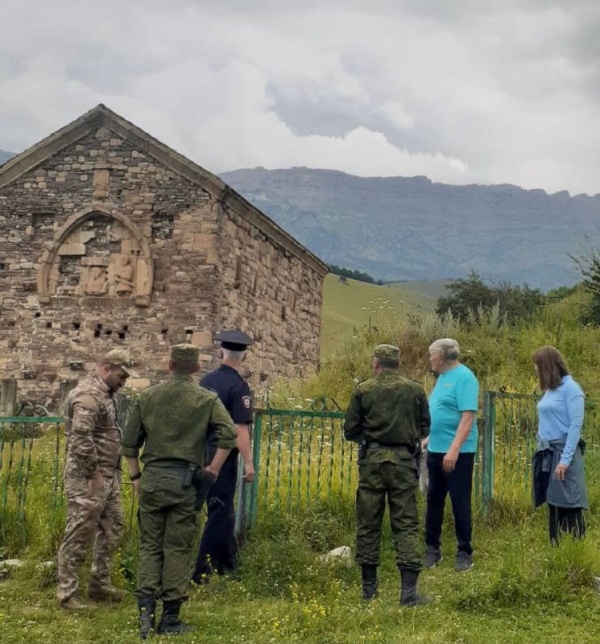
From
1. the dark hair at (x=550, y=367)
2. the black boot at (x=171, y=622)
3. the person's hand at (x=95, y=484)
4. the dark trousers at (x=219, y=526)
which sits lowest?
the black boot at (x=171, y=622)

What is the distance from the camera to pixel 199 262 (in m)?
15.0

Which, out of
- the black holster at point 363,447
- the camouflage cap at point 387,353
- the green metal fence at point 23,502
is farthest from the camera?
the green metal fence at point 23,502

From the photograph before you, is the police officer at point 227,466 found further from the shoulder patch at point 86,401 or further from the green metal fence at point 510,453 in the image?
the green metal fence at point 510,453

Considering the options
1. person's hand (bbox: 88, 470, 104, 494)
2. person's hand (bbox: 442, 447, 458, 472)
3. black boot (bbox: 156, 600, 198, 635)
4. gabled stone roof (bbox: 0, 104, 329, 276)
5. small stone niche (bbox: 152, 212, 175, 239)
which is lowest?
black boot (bbox: 156, 600, 198, 635)

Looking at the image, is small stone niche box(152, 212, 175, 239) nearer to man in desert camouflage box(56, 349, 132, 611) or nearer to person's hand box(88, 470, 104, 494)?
man in desert camouflage box(56, 349, 132, 611)

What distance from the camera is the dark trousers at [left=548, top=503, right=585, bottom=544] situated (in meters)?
6.21

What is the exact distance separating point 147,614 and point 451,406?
9.67ft

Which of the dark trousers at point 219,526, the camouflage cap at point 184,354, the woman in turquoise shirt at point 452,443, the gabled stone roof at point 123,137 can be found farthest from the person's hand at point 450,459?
the gabled stone roof at point 123,137

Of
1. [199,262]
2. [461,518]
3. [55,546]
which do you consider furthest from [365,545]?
[199,262]

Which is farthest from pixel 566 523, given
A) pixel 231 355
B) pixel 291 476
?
pixel 231 355

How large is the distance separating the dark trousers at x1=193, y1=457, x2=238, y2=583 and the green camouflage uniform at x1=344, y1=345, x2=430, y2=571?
110cm

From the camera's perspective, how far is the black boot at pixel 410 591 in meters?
5.47

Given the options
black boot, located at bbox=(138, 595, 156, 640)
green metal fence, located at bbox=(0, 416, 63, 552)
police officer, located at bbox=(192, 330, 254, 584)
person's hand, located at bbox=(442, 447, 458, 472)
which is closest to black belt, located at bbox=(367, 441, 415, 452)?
person's hand, located at bbox=(442, 447, 458, 472)

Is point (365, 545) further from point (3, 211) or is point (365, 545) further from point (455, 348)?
point (3, 211)
